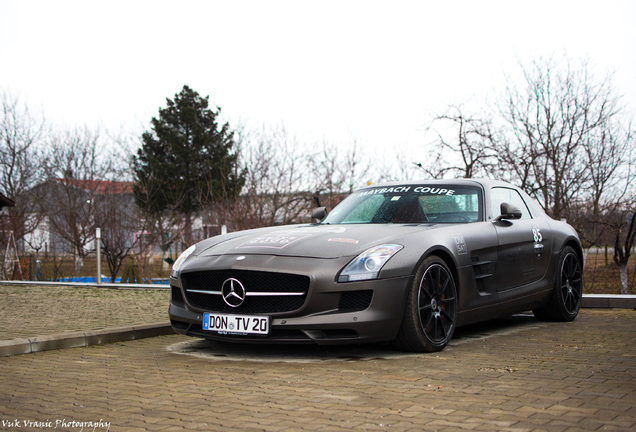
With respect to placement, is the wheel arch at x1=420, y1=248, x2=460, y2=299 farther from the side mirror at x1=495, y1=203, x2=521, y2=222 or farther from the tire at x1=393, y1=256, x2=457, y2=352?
the side mirror at x1=495, y1=203, x2=521, y2=222

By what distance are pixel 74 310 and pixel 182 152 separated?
37511mm

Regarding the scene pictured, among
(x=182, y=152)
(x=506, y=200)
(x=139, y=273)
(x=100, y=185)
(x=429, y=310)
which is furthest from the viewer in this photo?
(x=182, y=152)

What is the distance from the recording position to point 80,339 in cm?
594

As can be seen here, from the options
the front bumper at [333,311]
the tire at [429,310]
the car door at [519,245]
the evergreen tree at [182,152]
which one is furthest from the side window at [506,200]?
the evergreen tree at [182,152]

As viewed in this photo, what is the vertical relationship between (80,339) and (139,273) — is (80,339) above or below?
below

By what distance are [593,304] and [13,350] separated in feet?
23.4

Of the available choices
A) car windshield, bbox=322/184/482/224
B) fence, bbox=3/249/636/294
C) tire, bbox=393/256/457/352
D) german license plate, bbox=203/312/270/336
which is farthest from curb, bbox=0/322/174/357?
fence, bbox=3/249/636/294

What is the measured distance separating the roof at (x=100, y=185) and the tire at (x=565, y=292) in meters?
33.5

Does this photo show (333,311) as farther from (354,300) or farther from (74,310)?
(74,310)

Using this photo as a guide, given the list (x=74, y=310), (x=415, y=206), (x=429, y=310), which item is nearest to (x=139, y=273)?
(x=74, y=310)

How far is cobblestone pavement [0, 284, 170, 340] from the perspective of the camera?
6.76 m

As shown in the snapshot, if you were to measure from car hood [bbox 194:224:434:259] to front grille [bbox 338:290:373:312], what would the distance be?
1.02ft

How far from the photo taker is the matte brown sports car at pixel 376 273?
16.0 ft

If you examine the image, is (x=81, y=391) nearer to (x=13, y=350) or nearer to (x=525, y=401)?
(x=13, y=350)
